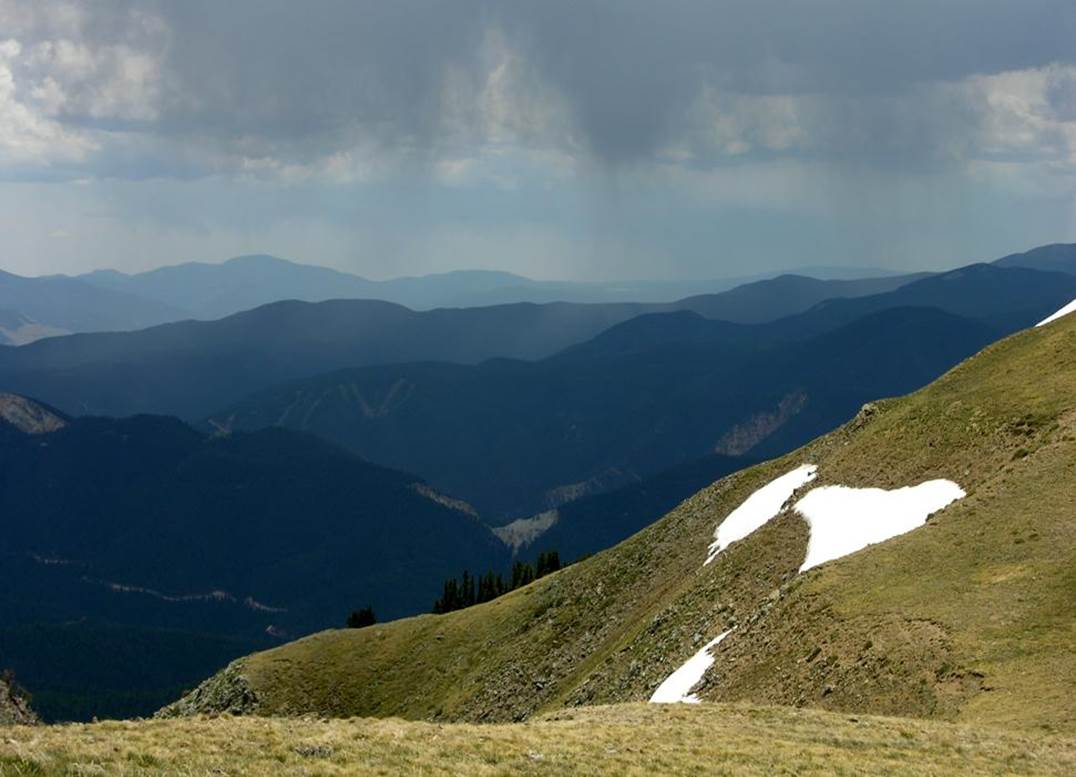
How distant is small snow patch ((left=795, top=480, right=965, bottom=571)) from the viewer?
5256 cm

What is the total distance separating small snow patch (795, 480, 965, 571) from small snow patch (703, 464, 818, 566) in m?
8.02

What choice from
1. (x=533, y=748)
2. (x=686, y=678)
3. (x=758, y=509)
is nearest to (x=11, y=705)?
(x=686, y=678)

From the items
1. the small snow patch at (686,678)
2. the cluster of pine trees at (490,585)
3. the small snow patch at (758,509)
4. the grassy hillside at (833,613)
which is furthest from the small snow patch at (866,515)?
the cluster of pine trees at (490,585)

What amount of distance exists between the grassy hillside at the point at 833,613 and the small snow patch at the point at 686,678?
1.36m

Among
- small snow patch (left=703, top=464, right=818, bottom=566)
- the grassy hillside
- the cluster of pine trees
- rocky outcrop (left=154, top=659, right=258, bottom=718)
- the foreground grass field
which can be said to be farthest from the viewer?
the cluster of pine trees

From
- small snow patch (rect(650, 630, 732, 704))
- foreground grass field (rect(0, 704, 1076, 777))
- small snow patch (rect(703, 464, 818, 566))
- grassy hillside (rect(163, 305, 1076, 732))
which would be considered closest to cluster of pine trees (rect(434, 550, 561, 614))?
grassy hillside (rect(163, 305, 1076, 732))

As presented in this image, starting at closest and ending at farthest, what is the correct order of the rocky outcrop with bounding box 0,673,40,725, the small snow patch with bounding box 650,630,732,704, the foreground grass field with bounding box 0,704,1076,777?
the foreground grass field with bounding box 0,704,1076,777 → the small snow patch with bounding box 650,630,732,704 → the rocky outcrop with bounding box 0,673,40,725

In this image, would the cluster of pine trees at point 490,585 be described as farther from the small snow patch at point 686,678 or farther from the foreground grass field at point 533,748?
the foreground grass field at point 533,748

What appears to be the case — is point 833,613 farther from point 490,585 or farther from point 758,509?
point 490,585

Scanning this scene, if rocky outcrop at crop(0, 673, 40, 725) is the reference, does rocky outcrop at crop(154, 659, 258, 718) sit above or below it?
below

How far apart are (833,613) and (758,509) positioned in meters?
31.3

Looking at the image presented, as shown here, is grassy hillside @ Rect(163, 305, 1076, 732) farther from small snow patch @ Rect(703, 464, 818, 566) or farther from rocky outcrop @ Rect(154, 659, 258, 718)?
small snow patch @ Rect(703, 464, 818, 566)

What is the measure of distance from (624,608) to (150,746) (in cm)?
6124

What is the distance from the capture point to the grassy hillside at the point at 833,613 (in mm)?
35281
